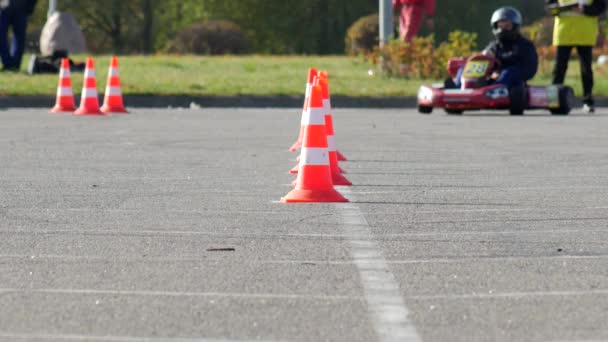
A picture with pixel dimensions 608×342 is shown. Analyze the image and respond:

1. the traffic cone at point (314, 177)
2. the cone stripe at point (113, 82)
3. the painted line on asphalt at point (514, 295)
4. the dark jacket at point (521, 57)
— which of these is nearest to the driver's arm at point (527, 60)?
the dark jacket at point (521, 57)

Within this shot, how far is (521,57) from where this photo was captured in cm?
2066

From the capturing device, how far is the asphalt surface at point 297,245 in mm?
5742

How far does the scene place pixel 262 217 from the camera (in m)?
9.00

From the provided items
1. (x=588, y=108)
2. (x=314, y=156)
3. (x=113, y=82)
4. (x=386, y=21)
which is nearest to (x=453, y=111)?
(x=588, y=108)

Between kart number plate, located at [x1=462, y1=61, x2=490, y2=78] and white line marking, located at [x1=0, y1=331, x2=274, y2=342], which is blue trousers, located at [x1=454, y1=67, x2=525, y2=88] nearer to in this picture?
kart number plate, located at [x1=462, y1=61, x2=490, y2=78]

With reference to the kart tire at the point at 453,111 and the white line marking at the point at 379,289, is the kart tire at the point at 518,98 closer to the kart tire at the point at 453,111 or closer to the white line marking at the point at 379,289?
the kart tire at the point at 453,111

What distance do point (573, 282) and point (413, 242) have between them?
138cm

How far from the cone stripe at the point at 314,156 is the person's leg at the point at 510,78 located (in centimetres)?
1096

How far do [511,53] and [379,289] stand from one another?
48.0ft

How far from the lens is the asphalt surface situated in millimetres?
5742

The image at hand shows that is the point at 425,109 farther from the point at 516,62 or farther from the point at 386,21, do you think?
the point at 386,21

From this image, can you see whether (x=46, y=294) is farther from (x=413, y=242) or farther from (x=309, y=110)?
(x=309, y=110)

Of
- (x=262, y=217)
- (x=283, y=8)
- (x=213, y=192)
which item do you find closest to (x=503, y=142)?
(x=213, y=192)

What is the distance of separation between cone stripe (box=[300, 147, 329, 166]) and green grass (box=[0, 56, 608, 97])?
45.2 ft
